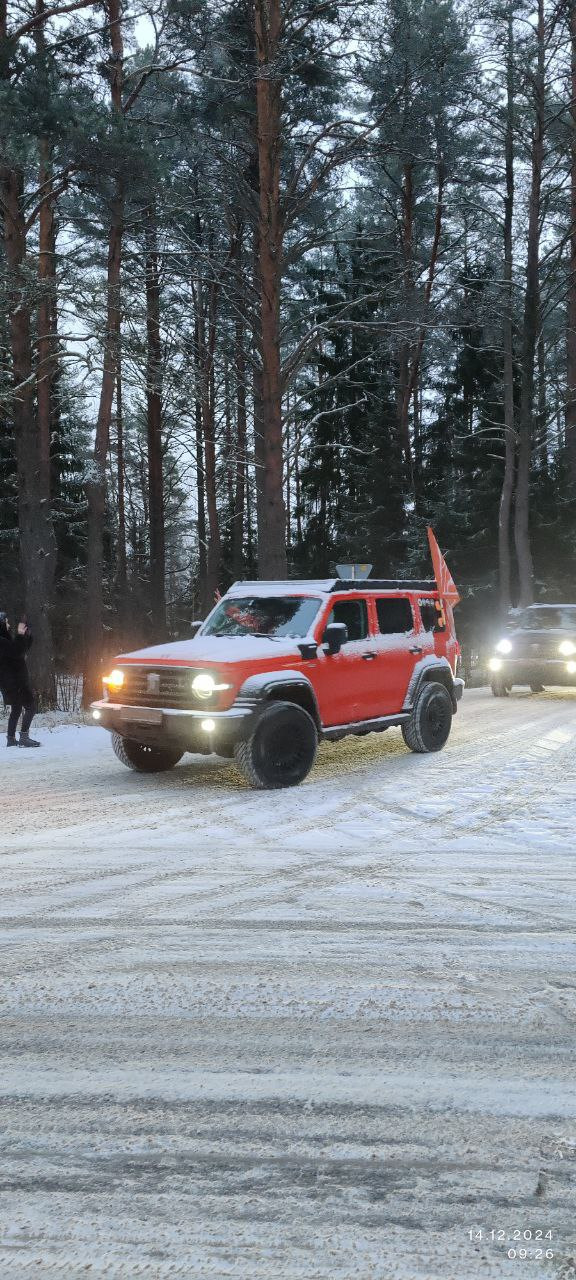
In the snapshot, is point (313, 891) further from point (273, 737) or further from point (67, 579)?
point (67, 579)

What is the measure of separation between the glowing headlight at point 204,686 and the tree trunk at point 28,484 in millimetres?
9281

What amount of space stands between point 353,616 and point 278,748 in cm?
198

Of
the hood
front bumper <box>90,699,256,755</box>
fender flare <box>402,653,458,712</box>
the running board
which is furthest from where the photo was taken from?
fender flare <box>402,653,458,712</box>

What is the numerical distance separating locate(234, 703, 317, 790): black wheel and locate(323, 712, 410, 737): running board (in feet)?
1.54

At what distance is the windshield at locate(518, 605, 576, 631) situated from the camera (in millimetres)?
18203

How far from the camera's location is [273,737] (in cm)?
902

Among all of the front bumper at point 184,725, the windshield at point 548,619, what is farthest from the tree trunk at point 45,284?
the windshield at point 548,619

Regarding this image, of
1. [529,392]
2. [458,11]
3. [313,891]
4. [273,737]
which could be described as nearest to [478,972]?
[313,891]

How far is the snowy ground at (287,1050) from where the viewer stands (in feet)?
7.68

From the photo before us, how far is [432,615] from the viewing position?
1175 centimetres

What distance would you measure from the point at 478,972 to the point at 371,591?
6862mm

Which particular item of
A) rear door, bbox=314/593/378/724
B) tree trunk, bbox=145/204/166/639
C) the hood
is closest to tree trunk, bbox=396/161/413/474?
tree trunk, bbox=145/204/166/639

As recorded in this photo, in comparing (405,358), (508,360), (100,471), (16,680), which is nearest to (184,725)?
(16,680)

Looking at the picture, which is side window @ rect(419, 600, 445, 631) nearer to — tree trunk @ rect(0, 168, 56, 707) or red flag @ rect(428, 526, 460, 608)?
red flag @ rect(428, 526, 460, 608)
